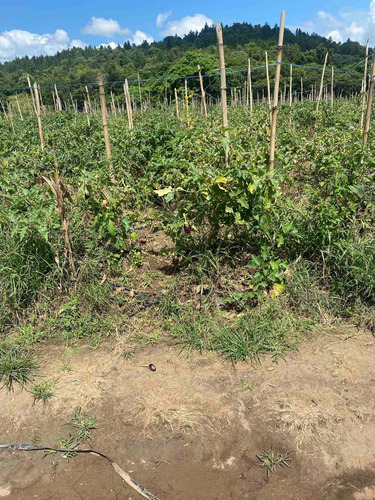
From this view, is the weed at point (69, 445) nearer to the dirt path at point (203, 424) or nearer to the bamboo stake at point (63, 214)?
the dirt path at point (203, 424)

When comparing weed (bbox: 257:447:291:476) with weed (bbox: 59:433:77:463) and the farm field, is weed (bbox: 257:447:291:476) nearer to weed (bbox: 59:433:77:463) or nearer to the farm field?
the farm field

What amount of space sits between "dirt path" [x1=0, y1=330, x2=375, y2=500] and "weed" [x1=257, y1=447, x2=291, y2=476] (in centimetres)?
3

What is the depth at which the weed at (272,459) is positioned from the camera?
211 cm

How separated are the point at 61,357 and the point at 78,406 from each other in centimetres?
54

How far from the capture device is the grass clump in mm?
2756

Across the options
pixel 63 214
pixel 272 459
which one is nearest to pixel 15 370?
pixel 63 214

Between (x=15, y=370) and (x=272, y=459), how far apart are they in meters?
1.89

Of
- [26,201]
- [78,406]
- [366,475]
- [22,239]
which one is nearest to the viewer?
[366,475]

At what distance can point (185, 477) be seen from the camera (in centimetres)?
209

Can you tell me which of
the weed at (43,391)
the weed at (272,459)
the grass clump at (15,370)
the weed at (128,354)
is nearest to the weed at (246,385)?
the weed at (272,459)

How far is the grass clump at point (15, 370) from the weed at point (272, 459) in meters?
1.71

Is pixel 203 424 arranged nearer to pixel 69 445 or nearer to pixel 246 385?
pixel 246 385

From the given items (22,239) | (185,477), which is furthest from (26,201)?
(185,477)

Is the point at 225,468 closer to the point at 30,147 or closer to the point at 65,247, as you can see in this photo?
the point at 65,247
